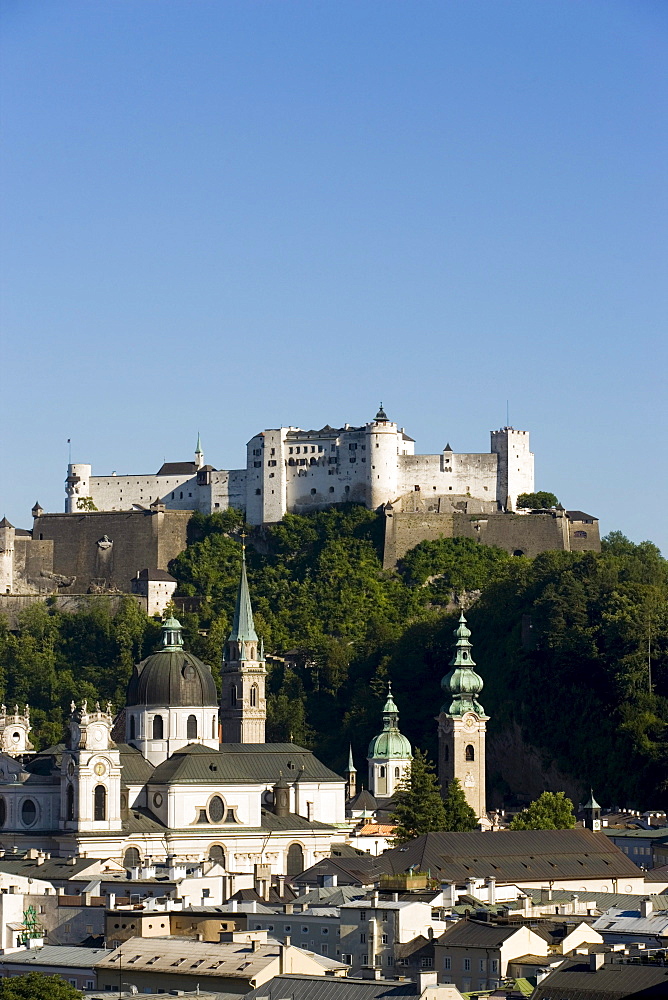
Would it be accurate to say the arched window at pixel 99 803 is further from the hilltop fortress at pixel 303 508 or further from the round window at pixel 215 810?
the hilltop fortress at pixel 303 508

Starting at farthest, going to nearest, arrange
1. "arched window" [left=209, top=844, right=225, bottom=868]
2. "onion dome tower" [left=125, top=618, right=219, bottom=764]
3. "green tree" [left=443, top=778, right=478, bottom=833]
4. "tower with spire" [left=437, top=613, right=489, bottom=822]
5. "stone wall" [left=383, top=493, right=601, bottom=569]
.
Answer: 1. "stone wall" [left=383, top=493, right=601, bottom=569]
2. "tower with spire" [left=437, top=613, right=489, bottom=822]
3. "onion dome tower" [left=125, top=618, right=219, bottom=764]
4. "green tree" [left=443, top=778, right=478, bottom=833]
5. "arched window" [left=209, top=844, right=225, bottom=868]

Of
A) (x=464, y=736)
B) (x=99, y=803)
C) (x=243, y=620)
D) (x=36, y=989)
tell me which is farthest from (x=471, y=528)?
(x=36, y=989)

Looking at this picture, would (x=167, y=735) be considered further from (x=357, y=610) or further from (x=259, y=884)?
(x=357, y=610)

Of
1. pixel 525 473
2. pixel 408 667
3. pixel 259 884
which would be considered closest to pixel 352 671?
pixel 408 667

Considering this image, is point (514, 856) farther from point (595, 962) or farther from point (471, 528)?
point (471, 528)

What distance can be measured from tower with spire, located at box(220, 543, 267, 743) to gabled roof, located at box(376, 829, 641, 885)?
22.5m

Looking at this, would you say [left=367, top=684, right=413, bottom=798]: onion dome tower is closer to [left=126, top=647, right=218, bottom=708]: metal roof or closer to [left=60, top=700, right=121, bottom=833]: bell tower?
[left=126, top=647, right=218, bottom=708]: metal roof

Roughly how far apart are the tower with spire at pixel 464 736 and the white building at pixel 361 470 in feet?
84.1

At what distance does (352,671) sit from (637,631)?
17.8 meters

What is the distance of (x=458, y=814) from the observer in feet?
290

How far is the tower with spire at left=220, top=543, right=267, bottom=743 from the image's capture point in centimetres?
10188

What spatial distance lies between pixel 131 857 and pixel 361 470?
42.8 metres

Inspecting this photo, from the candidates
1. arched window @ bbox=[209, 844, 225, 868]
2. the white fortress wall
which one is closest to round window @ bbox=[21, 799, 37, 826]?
arched window @ bbox=[209, 844, 225, 868]

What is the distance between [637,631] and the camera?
10031 centimetres
